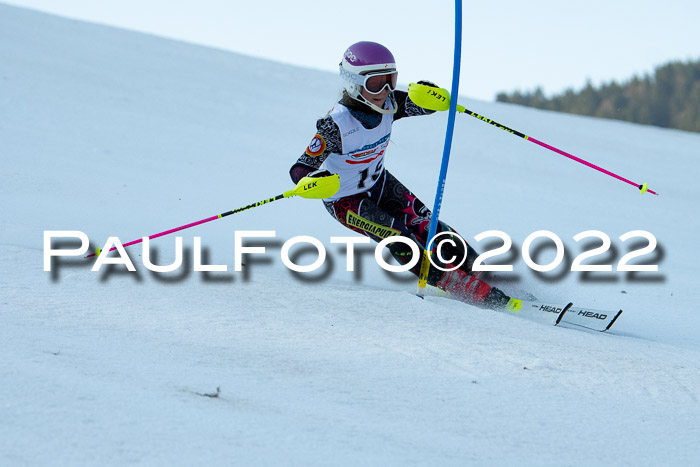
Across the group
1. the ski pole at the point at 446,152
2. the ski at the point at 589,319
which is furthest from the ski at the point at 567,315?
the ski pole at the point at 446,152

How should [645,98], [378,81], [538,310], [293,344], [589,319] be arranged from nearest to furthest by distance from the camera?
[293,344] < [589,319] < [538,310] < [378,81] < [645,98]

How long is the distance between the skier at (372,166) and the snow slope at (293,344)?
0.35m

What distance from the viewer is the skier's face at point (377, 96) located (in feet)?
11.6

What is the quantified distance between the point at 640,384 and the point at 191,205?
3841mm

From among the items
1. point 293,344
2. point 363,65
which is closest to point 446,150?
point 363,65

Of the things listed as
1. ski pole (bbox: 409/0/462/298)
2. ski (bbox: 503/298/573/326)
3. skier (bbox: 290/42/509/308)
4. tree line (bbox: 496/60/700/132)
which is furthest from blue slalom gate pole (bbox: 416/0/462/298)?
tree line (bbox: 496/60/700/132)

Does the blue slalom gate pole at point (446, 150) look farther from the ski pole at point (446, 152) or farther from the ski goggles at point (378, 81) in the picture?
the ski goggles at point (378, 81)

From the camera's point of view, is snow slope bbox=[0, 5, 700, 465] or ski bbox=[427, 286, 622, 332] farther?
ski bbox=[427, 286, 622, 332]

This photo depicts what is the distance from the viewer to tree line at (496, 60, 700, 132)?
151 feet

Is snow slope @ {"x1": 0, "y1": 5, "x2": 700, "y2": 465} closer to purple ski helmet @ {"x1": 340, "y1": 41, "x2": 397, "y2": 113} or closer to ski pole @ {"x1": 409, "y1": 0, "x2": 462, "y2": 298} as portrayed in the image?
ski pole @ {"x1": 409, "y1": 0, "x2": 462, "y2": 298}

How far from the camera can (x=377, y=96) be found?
3564 millimetres

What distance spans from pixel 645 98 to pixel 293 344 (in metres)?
51.4

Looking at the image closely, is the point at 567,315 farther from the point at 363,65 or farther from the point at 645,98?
the point at 645,98

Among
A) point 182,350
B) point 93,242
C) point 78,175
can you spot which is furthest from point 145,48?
point 182,350
